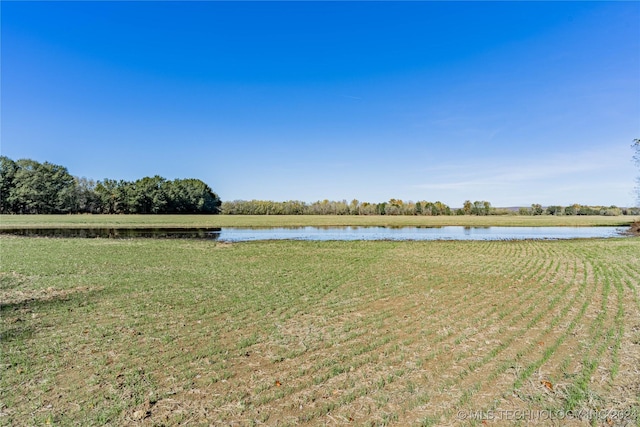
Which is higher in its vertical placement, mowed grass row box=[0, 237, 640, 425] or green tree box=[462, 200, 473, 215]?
green tree box=[462, 200, 473, 215]

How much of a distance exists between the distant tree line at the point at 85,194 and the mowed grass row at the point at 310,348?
9964cm

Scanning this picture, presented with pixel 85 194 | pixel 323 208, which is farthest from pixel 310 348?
pixel 323 208

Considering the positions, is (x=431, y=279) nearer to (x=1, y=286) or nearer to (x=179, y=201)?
(x=1, y=286)

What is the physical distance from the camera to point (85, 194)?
4090 inches

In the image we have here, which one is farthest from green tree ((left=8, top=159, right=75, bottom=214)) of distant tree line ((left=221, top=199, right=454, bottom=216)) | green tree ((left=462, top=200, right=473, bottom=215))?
green tree ((left=462, top=200, right=473, bottom=215))

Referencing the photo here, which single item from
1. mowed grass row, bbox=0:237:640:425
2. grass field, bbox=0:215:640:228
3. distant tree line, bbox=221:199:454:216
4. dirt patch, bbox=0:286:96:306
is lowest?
dirt patch, bbox=0:286:96:306

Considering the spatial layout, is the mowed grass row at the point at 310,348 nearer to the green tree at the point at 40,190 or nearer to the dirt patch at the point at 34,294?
the dirt patch at the point at 34,294

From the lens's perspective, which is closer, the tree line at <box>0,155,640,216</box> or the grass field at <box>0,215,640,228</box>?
the grass field at <box>0,215,640,228</box>

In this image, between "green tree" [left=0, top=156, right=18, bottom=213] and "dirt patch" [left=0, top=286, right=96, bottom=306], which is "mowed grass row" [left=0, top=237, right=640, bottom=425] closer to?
"dirt patch" [left=0, top=286, right=96, bottom=306]

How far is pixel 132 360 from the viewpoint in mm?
5867

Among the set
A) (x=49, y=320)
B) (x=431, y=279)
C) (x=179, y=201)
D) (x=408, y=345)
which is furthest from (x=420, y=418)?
(x=179, y=201)

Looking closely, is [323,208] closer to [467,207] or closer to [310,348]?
[467,207]

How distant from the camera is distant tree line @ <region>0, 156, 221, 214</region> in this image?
291 feet

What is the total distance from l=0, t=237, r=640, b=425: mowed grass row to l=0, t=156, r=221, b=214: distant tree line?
99.6 metres
